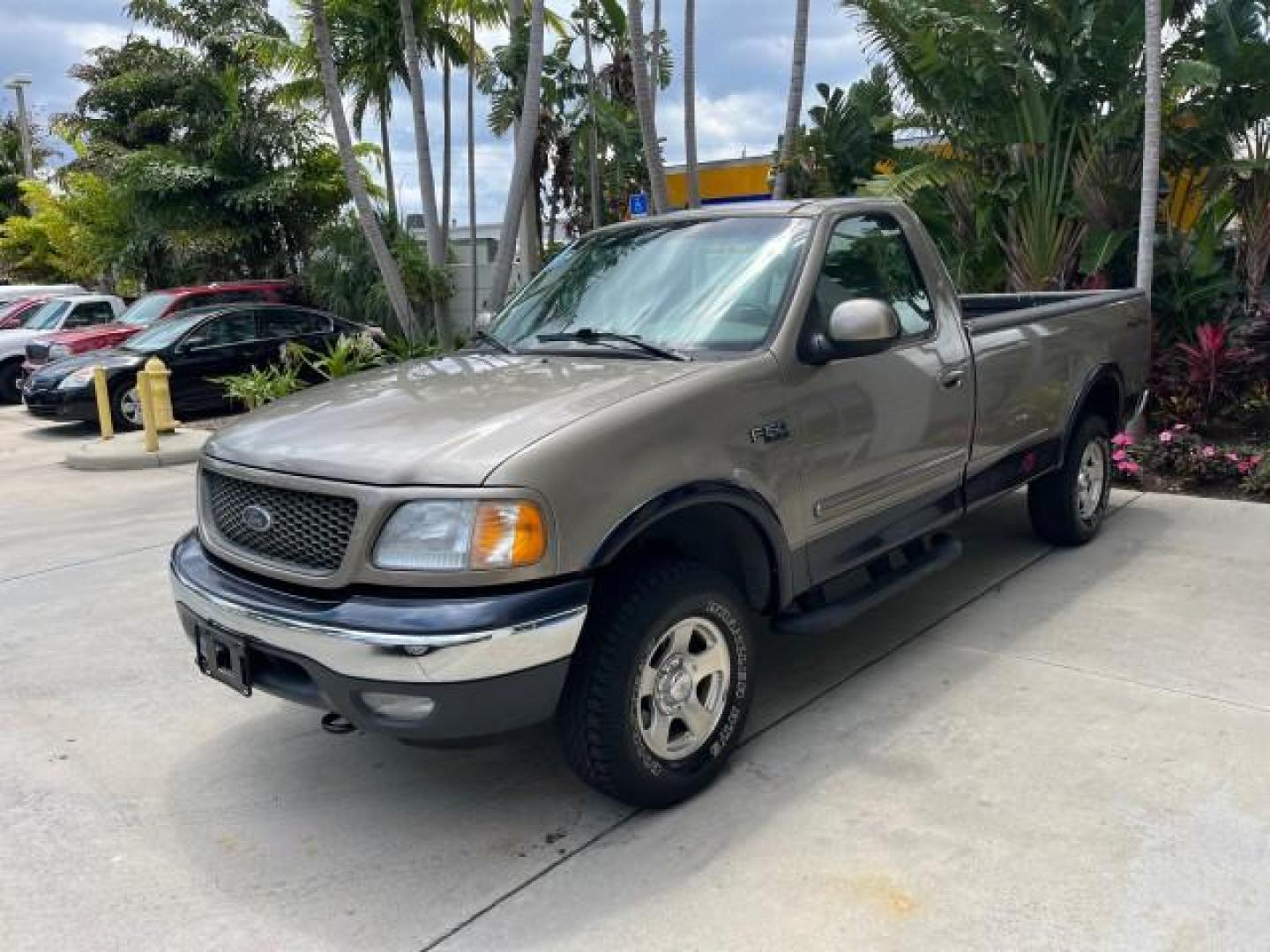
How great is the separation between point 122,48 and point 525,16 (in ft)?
46.3

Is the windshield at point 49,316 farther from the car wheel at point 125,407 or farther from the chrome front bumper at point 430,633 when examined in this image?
Answer: the chrome front bumper at point 430,633

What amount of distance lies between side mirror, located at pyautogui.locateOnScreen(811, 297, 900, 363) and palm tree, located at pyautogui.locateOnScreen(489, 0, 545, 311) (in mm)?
6883

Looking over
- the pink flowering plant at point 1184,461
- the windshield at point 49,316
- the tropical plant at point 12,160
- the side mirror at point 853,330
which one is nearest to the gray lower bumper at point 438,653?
the side mirror at point 853,330

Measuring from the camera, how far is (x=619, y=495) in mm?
3045

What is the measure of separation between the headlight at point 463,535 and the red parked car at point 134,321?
1342cm

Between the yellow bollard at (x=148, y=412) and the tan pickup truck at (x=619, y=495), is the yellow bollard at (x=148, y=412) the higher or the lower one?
the lower one

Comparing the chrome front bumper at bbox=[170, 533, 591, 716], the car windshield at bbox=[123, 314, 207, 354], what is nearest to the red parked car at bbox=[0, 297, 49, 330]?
the car windshield at bbox=[123, 314, 207, 354]

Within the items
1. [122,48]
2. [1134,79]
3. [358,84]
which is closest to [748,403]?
[1134,79]

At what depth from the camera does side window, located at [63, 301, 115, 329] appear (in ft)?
56.1

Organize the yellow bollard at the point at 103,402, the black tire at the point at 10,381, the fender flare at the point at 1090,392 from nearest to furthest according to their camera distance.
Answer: the fender flare at the point at 1090,392
the yellow bollard at the point at 103,402
the black tire at the point at 10,381

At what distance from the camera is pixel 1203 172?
9680 millimetres

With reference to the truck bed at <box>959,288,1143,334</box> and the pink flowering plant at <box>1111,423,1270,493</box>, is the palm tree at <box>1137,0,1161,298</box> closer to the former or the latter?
the pink flowering plant at <box>1111,423,1270,493</box>

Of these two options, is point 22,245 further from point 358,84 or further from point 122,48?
point 358,84

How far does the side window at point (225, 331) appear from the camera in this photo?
13.2 metres
